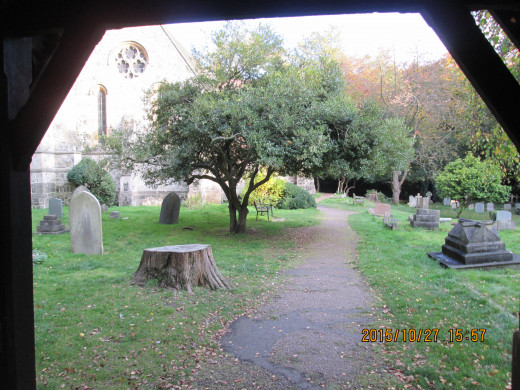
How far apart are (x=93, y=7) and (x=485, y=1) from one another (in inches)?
92.6

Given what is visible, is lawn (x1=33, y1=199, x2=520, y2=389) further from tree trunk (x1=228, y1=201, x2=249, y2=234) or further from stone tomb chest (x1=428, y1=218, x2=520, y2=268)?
tree trunk (x1=228, y1=201, x2=249, y2=234)

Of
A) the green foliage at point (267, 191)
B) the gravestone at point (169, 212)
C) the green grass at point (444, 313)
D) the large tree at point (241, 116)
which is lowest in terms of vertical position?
the green grass at point (444, 313)

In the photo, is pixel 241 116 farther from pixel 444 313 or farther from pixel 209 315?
pixel 444 313

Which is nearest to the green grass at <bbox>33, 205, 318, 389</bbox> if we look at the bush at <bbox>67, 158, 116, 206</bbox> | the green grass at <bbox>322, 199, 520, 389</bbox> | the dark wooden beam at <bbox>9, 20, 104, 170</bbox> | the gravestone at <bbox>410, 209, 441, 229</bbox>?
the green grass at <bbox>322, 199, 520, 389</bbox>

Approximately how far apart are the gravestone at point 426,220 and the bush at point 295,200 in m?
9.06

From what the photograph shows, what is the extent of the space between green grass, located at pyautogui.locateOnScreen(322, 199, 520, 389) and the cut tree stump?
2.90 meters

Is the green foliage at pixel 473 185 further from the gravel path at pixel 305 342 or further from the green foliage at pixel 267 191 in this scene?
the gravel path at pixel 305 342

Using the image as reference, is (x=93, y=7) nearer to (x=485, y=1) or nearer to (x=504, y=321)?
(x=485, y=1)

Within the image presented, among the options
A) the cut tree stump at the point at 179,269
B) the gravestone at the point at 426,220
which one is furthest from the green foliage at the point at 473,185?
the cut tree stump at the point at 179,269

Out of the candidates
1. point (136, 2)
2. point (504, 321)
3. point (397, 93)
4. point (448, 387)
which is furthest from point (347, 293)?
point (397, 93)

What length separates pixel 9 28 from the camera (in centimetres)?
240

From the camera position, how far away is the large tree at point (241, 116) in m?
10.0

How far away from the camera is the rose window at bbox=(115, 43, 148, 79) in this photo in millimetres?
22125

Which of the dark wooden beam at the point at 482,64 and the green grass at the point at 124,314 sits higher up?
the dark wooden beam at the point at 482,64
